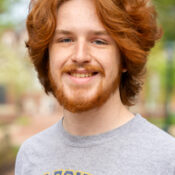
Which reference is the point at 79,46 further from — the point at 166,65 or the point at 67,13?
the point at 166,65

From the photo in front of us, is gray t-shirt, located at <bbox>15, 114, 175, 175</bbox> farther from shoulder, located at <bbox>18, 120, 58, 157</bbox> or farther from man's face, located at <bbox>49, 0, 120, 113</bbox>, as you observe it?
man's face, located at <bbox>49, 0, 120, 113</bbox>

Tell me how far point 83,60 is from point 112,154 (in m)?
0.54

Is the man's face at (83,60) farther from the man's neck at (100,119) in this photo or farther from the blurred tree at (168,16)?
the blurred tree at (168,16)

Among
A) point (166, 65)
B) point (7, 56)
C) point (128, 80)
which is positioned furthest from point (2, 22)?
point (128, 80)

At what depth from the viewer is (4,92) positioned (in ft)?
22.1

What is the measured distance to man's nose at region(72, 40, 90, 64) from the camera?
1.77m

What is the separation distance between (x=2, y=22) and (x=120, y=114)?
554cm

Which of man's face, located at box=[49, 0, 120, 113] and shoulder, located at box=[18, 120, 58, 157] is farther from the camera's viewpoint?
shoulder, located at box=[18, 120, 58, 157]

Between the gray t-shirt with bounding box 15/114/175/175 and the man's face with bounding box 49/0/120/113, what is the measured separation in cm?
21

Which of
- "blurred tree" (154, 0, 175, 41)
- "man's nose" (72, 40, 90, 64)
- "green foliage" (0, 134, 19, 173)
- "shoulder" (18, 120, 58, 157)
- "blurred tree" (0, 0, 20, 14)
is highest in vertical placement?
"man's nose" (72, 40, 90, 64)

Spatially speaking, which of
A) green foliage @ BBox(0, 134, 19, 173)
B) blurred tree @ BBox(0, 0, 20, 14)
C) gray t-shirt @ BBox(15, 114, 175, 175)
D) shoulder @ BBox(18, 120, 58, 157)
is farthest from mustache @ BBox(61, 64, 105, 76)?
blurred tree @ BBox(0, 0, 20, 14)

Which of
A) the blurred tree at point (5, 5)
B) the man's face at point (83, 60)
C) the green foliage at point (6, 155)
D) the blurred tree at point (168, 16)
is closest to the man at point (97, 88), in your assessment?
the man's face at point (83, 60)

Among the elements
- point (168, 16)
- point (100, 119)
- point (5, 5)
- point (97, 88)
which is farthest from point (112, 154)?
point (168, 16)

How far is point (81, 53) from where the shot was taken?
5.80ft
